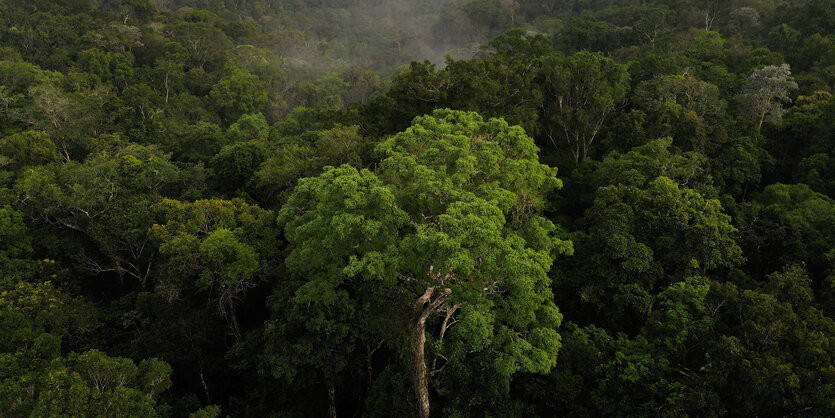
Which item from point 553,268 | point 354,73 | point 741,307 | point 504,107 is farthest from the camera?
point 354,73

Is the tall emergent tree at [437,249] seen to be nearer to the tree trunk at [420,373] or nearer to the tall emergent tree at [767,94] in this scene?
the tree trunk at [420,373]

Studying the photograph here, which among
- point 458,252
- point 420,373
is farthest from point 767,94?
point 420,373

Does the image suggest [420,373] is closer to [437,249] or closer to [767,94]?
[437,249]

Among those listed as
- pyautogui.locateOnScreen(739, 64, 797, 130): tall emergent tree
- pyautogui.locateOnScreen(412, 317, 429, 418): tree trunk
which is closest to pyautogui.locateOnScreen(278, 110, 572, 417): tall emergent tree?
pyautogui.locateOnScreen(412, 317, 429, 418): tree trunk

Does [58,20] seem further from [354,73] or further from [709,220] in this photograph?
[709,220]

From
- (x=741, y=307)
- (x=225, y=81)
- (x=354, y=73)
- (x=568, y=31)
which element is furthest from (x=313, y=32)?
(x=741, y=307)

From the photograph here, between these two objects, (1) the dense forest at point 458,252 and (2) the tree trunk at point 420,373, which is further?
(2) the tree trunk at point 420,373

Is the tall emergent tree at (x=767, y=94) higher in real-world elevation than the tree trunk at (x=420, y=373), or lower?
higher

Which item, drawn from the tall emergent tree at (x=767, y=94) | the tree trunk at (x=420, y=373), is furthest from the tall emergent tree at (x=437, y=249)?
the tall emergent tree at (x=767, y=94)
